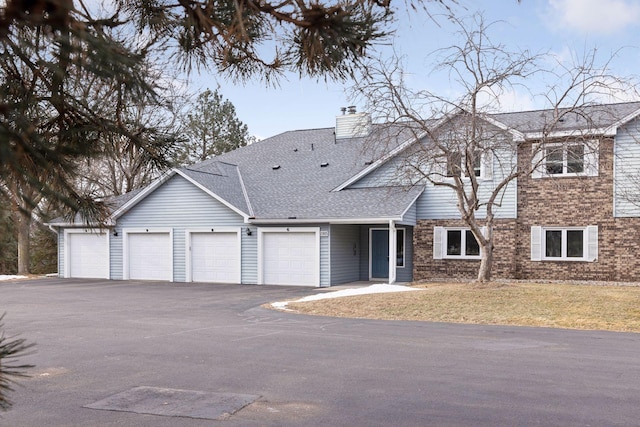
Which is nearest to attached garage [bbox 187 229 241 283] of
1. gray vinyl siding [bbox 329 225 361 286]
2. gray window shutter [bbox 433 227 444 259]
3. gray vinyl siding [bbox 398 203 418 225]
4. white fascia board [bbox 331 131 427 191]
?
gray vinyl siding [bbox 329 225 361 286]

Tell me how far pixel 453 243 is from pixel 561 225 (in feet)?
12.2

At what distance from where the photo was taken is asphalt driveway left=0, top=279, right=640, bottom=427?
6.42 m

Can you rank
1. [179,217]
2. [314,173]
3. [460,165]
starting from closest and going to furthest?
[460,165] → [179,217] → [314,173]

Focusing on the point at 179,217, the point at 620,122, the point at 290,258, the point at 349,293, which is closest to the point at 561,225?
the point at 620,122

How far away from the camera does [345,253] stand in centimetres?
2417

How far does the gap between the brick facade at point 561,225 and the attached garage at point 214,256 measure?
7044 millimetres

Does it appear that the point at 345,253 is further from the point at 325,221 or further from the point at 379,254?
the point at 325,221

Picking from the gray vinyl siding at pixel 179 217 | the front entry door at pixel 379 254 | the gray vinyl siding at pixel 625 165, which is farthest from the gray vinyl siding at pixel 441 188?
the gray vinyl siding at pixel 179 217

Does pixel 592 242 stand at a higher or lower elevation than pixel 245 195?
lower

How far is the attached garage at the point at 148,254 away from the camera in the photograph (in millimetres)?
25906

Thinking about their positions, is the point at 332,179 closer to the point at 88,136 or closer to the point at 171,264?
the point at 171,264

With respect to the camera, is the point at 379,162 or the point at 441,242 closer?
the point at 441,242

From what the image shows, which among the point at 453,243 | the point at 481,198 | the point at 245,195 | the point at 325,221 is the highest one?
the point at 245,195

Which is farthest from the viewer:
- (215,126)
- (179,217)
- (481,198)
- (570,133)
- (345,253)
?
(215,126)
